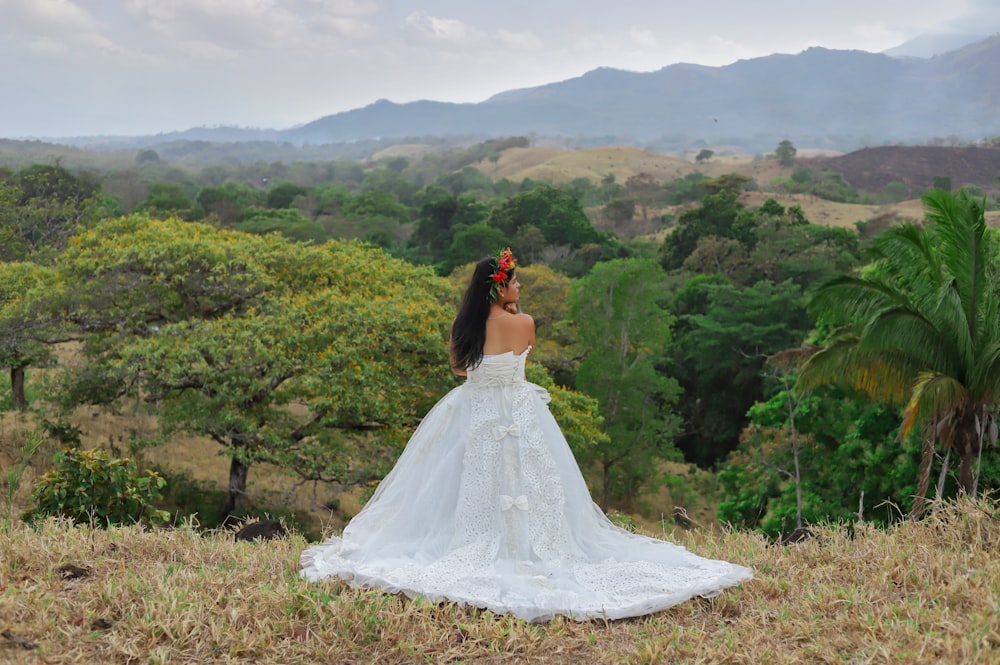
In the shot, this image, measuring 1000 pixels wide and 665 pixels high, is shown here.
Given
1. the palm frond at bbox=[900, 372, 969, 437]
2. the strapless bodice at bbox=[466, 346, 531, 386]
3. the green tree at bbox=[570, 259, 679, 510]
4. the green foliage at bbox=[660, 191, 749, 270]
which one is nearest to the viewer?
the strapless bodice at bbox=[466, 346, 531, 386]

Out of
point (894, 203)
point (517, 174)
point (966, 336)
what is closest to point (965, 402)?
point (966, 336)

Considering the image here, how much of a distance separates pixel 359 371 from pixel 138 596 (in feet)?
30.3

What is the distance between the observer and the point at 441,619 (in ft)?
14.1

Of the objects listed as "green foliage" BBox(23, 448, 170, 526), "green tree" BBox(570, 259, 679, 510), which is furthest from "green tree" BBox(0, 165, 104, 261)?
"green foliage" BBox(23, 448, 170, 526)

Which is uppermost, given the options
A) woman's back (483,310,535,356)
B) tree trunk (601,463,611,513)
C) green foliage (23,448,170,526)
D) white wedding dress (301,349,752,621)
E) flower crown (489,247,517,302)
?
flower crown (489,247,517,302)

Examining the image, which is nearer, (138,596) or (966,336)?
(138,596)

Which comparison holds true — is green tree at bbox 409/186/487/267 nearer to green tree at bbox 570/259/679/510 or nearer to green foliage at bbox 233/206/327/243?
green foliage at bbox 233/206/327/243

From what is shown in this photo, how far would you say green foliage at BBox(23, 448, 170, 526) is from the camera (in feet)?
21.6

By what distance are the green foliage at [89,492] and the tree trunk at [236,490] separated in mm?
7931

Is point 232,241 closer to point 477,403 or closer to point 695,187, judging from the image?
point 477,403

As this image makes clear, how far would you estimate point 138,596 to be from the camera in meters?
4.38

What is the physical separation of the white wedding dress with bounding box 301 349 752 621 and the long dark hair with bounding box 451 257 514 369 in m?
0.11

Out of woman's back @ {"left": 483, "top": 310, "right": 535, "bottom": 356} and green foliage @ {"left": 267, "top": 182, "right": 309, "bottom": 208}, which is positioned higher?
green foliage @ {"left": 267, "top": 182, "right": 309, "bottom": 208}

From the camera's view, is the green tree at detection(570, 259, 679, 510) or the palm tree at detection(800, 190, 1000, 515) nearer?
the palm tree at detection(800, 190, 1000, 515)
